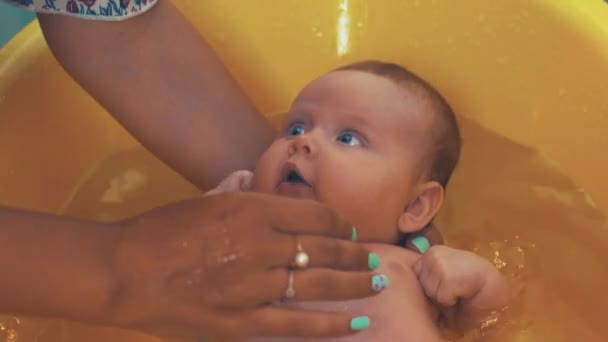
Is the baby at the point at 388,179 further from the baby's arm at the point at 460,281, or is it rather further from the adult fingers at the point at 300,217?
the adult fingers at the point at 300,217

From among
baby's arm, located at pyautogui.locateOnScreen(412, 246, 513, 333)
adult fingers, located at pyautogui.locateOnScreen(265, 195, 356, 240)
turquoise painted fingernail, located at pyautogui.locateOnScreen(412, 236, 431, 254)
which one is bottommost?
adult fingers, located at pyautogui.locateOnScreen(265, 195, 356, 240)

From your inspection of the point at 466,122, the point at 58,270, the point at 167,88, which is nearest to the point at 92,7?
the point at 167,88

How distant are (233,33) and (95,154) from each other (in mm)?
311

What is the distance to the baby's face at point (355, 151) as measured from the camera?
0.92 m

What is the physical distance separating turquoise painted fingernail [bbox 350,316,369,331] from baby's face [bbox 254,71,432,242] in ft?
0.56

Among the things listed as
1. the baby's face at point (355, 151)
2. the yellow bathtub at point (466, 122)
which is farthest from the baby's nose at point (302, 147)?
the yellow bathtub at point (466, 122)

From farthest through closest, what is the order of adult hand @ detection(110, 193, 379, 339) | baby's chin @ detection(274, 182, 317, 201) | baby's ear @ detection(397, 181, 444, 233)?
baby's ear @ detection(397, 181, 444, 233), baby's chin @ detection(274, 182, 317, 201), adult hand @ detection(110, 193, 379, 339)

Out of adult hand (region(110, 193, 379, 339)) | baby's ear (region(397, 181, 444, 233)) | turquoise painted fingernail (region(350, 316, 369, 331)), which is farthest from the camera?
baby's ear (region(397, 181, 444, 233))

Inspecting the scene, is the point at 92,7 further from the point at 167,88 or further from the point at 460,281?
the point at 460,281

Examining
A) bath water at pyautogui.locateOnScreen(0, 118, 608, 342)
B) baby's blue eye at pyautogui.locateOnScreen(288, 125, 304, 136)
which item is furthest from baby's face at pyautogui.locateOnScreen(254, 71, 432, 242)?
bath water at pyautogui.locateOnScreen(0, 118, 608, 342)

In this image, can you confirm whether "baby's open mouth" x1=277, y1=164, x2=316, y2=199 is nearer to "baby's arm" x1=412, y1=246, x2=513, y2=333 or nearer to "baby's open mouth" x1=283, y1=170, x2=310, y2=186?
"baby's open mouth" x1=283, y1=170, x2=310, y2=186

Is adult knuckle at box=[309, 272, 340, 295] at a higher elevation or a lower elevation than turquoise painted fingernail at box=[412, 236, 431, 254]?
lower

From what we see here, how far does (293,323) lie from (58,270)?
8.3 inches

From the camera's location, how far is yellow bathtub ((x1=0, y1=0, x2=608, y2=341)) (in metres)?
1.12
